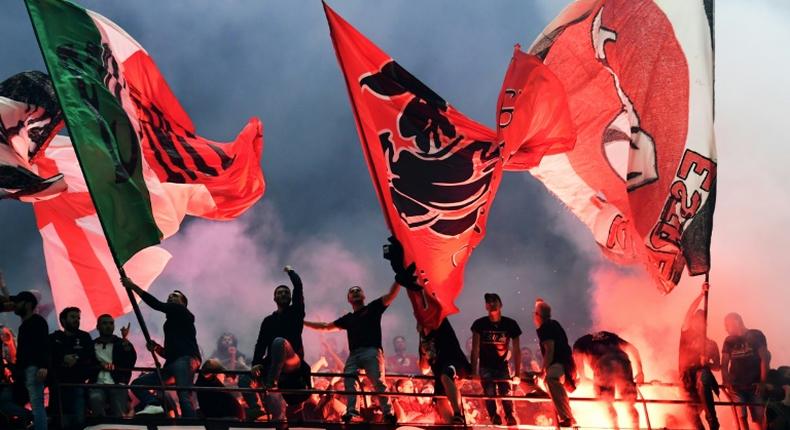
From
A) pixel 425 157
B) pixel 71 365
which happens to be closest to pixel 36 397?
pixel 71 365

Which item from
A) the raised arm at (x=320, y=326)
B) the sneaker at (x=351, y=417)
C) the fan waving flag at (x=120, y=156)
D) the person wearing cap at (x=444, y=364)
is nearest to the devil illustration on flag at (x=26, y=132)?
the fan waving flag at (x=120, y=156)

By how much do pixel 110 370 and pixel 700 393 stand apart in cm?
732

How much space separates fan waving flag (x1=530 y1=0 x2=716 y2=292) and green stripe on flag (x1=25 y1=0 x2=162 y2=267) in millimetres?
7085

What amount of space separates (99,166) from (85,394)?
2.66 meters

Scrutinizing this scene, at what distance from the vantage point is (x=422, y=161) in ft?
42.8

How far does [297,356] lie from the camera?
11.1 meters

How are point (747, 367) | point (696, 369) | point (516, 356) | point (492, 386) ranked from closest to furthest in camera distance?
point (516, 356), point (492, 386), point (696, 369), point (747, 367)

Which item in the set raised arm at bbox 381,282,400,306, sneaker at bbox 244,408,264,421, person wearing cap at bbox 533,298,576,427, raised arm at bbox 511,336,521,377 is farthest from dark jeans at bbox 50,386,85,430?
person wearing cap at bbox 533,298,576,427

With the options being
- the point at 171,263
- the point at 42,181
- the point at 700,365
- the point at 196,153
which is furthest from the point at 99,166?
the point at 171,263

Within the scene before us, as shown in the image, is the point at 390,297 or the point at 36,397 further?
the point at 390,297

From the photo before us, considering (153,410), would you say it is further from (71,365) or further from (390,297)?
(390,297)

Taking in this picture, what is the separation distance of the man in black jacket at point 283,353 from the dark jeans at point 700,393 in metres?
4.97

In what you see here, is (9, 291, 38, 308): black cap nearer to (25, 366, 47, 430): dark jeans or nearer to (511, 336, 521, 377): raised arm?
(25, 366, 47, 430): dark jeans

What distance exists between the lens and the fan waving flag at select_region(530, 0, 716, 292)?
44.7ft
